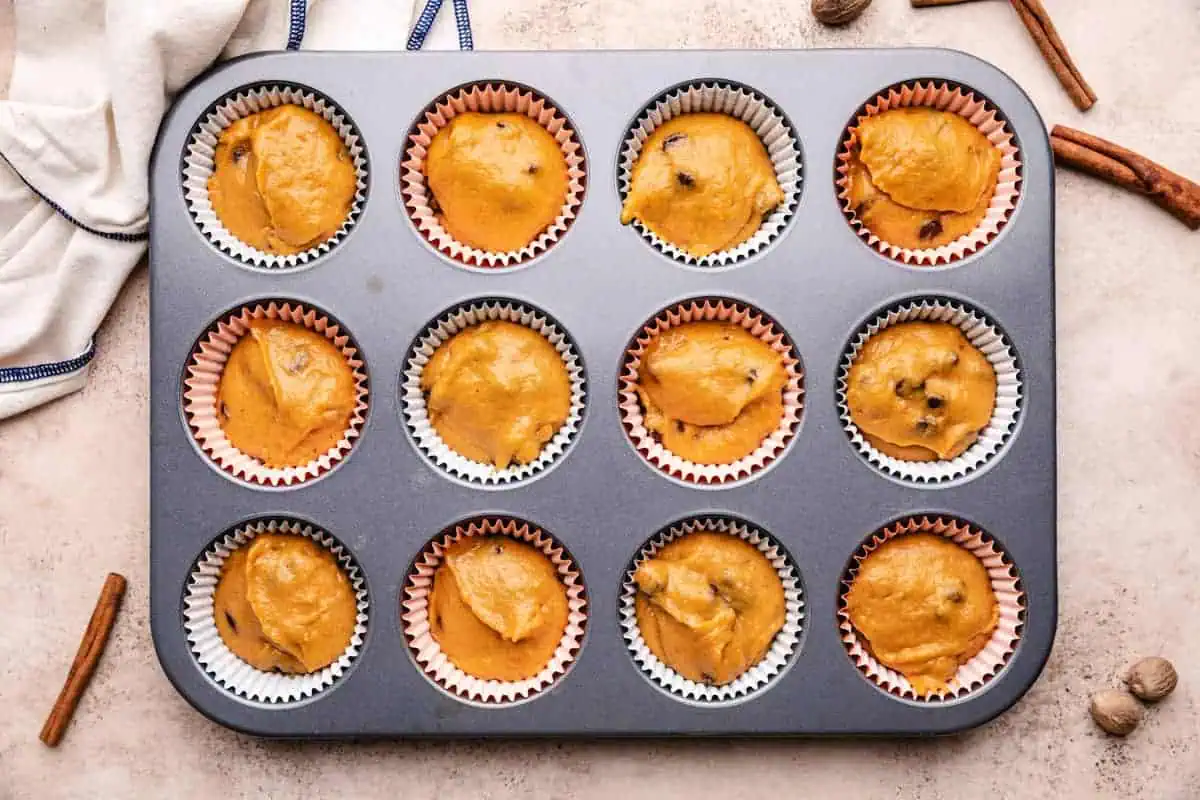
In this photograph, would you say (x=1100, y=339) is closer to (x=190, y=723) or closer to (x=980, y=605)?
(x=980, y=605)

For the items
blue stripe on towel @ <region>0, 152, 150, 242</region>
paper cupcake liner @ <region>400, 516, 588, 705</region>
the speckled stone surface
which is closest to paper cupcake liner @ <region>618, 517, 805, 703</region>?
paper cupcake liner @ <region>400, 516, 588, 705</region>

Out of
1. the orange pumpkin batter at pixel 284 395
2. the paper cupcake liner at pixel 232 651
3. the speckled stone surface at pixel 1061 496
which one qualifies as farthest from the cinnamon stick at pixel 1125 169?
the paper cupcake liner at pixel 232 651

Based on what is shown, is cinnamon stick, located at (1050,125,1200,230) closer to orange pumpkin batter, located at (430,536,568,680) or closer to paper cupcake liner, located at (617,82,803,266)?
paper cupcake liner, located at (617,82,803,266)

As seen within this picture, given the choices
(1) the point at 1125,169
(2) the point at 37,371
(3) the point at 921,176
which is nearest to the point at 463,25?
(3) the point at 921,176

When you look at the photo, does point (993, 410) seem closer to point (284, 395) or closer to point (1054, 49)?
point (1054, 49)

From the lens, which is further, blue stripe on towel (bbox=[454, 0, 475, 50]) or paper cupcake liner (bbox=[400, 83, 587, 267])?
blue stripe on towel (bbox=[454, 0, 475, 50])

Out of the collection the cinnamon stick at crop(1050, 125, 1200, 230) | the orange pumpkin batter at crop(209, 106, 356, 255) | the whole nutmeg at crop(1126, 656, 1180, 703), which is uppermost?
the cinnamon stick at crop(1050, 125, 1200, 230)
